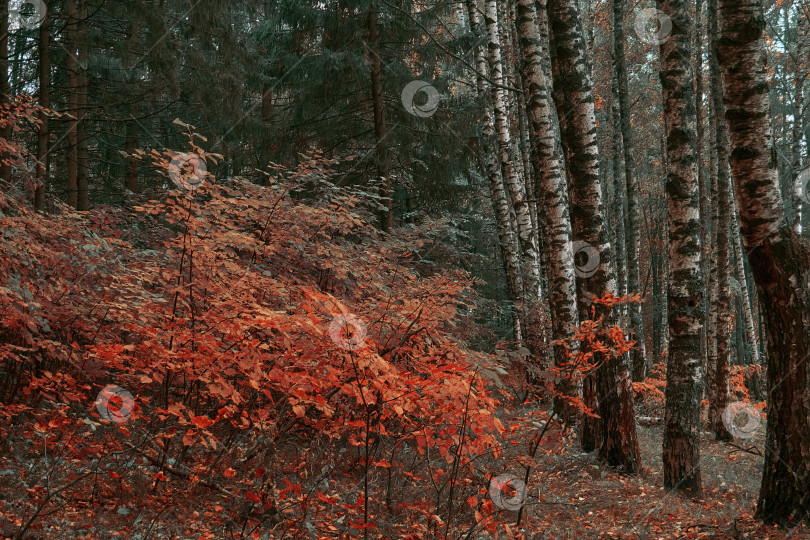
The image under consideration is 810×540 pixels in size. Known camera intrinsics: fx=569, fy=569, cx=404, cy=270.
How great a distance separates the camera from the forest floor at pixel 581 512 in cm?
378

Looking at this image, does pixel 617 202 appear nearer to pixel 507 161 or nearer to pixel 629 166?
pixel 629 166

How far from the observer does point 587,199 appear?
632 cm

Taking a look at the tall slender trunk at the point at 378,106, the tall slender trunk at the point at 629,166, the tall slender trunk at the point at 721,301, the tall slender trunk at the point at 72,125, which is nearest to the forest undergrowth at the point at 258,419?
the tall slender trunk at the point at 721,301

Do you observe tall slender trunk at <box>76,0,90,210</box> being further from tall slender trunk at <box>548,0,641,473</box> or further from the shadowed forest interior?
tall slender trunk at <box>548,0,641,473</box>

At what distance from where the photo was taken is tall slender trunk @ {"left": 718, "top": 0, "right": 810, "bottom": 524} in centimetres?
412

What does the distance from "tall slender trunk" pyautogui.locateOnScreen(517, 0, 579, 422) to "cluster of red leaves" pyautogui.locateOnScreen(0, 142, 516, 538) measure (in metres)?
1.86

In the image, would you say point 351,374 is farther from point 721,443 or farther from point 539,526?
point 721,443

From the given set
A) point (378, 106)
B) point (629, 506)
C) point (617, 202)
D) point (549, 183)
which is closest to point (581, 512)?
point (629, 506)

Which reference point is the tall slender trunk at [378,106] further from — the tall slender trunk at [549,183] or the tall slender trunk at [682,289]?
the tall slender trunk at [682,289]

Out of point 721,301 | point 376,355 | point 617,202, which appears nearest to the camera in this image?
point 376,355

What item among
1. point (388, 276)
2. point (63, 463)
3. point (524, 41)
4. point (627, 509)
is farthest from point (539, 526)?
point (524, 41)

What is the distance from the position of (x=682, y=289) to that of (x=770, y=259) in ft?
4.66

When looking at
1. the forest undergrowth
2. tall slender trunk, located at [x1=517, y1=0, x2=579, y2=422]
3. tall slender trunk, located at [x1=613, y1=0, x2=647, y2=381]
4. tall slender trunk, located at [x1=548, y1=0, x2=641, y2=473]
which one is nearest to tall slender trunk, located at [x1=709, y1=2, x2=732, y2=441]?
tall slender trunk, located at [x1=613, y1=0, x2=647, y2=381]

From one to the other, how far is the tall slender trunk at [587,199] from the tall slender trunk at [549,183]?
0.90 m
